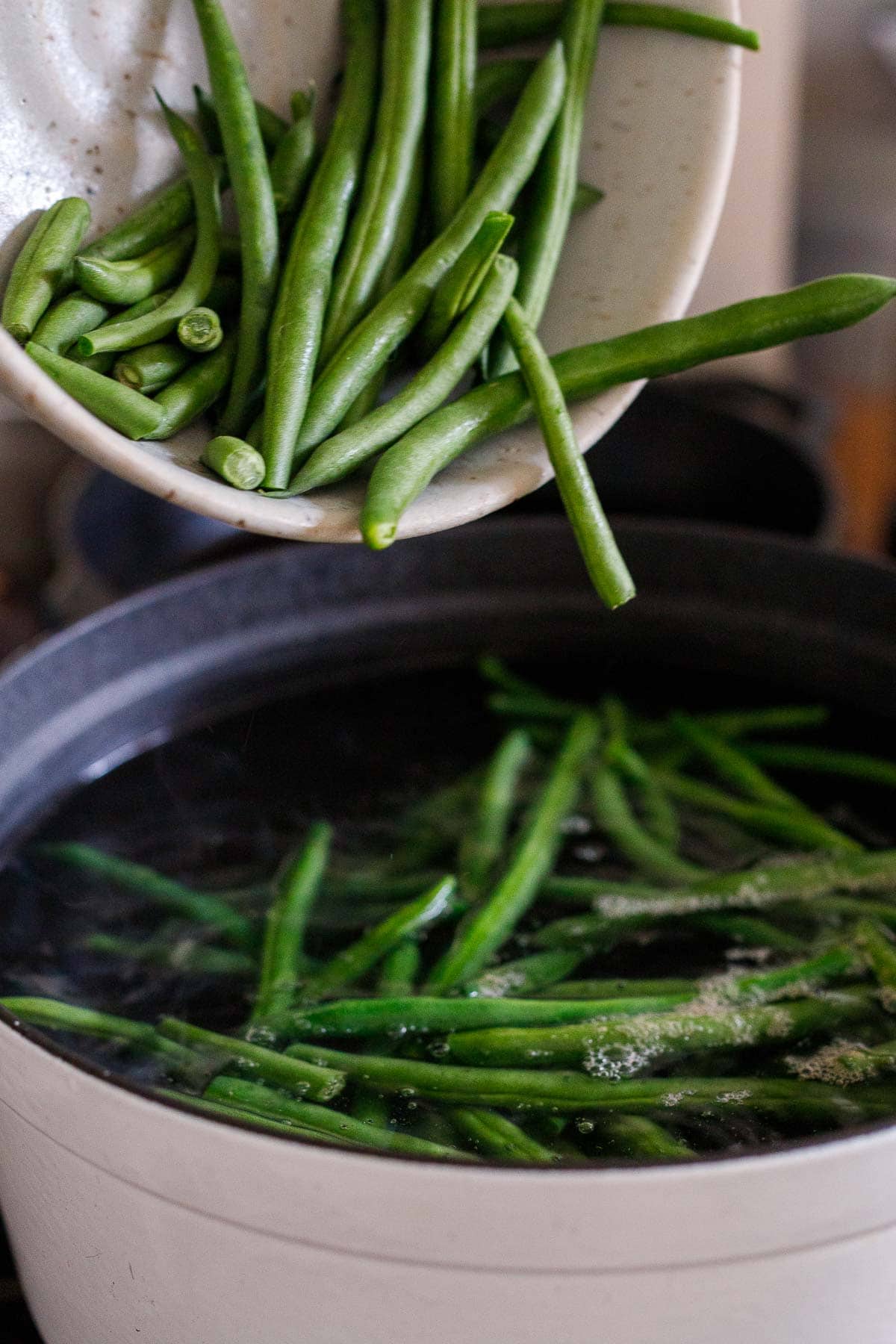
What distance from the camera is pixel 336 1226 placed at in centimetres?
65

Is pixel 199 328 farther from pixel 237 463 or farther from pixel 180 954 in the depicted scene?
pixel 180 954

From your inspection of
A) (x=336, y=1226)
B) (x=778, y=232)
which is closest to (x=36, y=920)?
(x=336, y=1226)

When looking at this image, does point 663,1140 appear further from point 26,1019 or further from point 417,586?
point 417,586

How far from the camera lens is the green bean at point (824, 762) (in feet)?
3.89

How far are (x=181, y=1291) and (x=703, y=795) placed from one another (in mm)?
615

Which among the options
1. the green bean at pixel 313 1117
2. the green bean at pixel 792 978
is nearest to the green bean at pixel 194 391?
the green bean at pixel 313 1117

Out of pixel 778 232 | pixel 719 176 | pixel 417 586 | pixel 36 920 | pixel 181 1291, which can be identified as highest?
pixel 778 232

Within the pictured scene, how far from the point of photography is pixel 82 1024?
2.97 feet

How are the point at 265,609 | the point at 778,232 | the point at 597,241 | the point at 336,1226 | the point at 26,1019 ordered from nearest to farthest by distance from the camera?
1. the point at 336,1226
2. the point at 26,1019
3. the point at 597,241
4. the point at 265,609
5. the point at 778,232

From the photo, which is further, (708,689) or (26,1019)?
(708,689)

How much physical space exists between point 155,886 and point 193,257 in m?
0.47

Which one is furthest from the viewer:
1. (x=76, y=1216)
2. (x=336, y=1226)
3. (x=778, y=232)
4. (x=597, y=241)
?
(x=778, y=232)

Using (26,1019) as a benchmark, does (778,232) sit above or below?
above

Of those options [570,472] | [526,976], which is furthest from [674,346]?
[526,976]
